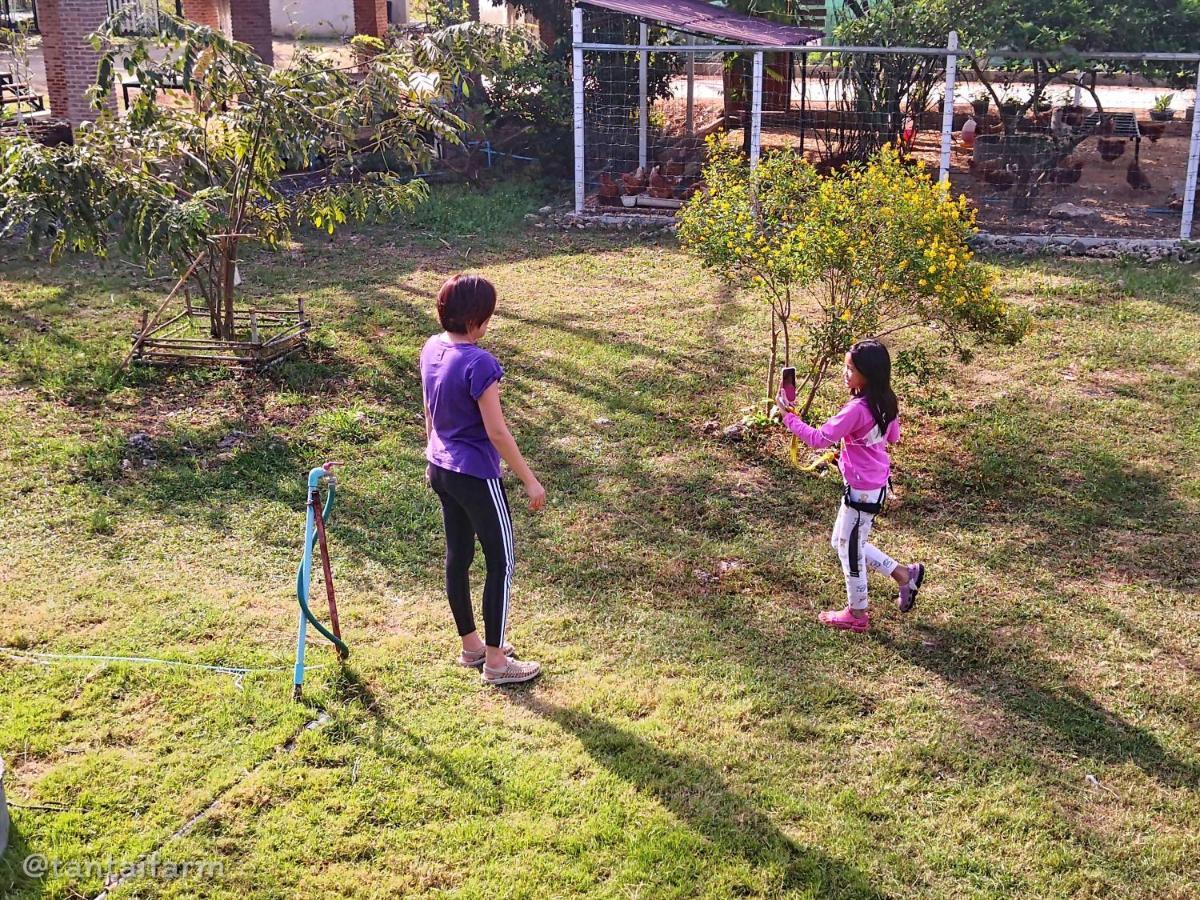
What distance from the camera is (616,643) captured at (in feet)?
17.0

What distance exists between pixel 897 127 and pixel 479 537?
11483 millimetres

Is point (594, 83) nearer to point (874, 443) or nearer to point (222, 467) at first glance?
point (222, 467)

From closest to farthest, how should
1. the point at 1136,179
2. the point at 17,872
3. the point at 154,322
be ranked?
the point at 17,872 → the point at 154,322 → the point at 1136,179

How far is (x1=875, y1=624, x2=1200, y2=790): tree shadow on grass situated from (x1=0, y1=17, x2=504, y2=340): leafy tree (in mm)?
5065

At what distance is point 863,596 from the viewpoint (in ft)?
17.2

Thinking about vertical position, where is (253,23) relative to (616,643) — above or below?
above

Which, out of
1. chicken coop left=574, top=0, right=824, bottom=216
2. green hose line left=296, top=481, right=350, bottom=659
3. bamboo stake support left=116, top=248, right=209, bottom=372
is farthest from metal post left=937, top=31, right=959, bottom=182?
green hose line left=296, top=481, right=350, bottom=659

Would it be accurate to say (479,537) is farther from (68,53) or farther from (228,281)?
(68,53)

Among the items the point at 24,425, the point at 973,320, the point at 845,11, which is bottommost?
the point at 24,425

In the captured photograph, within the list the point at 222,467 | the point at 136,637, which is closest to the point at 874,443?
the point at 136,637

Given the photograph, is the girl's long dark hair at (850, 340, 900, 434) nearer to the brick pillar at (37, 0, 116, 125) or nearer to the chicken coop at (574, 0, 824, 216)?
the chicken coop at (574, 0, 824, 216)

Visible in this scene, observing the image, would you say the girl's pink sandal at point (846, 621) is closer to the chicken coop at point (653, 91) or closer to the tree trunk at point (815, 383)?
the tree trunk at point (815, 383)

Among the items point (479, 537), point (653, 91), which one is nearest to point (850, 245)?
point (479, 537)

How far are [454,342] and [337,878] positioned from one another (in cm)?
198
